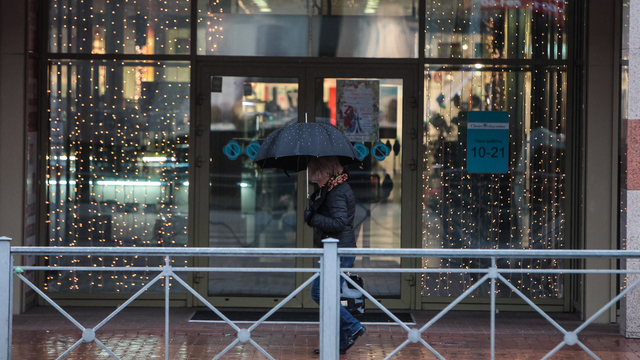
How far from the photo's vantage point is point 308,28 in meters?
7.38

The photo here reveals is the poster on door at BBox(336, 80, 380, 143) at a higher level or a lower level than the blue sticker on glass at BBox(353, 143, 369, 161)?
higher

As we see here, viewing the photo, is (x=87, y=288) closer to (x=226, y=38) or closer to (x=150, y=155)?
(x=150, y=155)

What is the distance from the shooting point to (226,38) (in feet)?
24.2

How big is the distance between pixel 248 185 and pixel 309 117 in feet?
3.19

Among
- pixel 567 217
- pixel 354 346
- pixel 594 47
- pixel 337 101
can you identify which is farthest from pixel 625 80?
pixel 354 346

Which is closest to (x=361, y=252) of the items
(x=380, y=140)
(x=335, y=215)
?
(x=335, y=215)

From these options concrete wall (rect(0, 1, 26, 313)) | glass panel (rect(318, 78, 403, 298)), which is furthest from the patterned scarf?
concrete wall (rect(0, 1, 26, 313))

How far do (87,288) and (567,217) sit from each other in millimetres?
5144

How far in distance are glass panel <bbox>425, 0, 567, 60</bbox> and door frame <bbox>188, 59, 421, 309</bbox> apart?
463mm

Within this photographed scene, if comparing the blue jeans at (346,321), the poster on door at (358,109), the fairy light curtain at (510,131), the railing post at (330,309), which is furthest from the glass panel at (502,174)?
the railing post at (330,309)

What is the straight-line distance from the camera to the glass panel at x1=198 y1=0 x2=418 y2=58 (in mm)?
7363

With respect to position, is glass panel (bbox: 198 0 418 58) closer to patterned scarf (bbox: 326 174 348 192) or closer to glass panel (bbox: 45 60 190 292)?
glass panel (bbox: 45 60 190 292)

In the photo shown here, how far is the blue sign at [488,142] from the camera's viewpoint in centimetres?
739

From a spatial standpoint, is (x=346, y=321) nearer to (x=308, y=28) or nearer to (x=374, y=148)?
(x=374, y=148)
